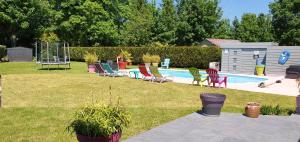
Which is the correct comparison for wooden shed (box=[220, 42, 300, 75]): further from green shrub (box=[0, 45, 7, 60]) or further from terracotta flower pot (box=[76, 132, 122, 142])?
green shrub (box=[0, 45, 7, 60])

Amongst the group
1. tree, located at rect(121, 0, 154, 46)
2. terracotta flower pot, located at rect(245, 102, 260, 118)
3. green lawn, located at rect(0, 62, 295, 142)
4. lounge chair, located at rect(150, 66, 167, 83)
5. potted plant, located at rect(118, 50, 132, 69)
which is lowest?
green lawn, located at rect(0, 62, 295, 142)

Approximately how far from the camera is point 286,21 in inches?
1913

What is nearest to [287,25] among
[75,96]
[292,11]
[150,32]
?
[292,11]

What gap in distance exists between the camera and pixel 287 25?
48.6m

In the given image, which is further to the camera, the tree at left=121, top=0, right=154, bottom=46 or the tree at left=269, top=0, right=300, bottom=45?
the tree at left=269, top=0, right=300, bottom=45

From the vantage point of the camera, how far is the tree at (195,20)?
152 ft

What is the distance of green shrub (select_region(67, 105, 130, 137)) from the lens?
16.7ft

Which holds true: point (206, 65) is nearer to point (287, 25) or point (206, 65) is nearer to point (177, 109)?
point (177, 109)

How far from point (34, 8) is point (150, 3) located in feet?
67.7

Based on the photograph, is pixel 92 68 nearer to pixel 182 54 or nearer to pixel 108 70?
pixel 108 70

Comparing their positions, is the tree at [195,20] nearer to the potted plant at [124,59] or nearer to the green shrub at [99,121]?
the potted plant at [124,59]

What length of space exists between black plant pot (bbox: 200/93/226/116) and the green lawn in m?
1.05

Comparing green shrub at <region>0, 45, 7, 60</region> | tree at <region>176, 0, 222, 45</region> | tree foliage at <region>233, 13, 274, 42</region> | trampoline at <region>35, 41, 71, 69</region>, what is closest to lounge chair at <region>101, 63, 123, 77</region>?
trampoline at <region>35, 41, 71, 69</region>

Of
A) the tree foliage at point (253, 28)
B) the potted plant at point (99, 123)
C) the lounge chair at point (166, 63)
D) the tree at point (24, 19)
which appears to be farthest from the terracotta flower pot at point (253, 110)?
the tree foliage at point (253, 28)
